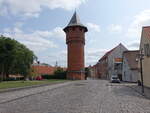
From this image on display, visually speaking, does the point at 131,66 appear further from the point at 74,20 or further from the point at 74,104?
the point at 74,104

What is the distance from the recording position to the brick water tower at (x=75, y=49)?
248 ft

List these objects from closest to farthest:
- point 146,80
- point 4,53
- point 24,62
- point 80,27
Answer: point 146,80, point 4,53, point 24,62, point 80,27

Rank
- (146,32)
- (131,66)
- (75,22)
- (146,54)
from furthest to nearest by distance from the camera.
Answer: (75,22) → (131,66) → (146,32) → (146,54)

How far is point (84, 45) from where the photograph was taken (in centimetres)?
8131

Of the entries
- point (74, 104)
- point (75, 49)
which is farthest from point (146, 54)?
point (75, 49)

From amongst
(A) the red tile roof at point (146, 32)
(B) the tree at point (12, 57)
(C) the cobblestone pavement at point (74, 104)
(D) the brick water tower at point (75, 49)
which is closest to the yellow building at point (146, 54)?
→ (A) the red tile roof at point (146, 32)

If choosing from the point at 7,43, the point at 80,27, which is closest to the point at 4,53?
the point at 7,43

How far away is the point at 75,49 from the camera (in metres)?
77.2

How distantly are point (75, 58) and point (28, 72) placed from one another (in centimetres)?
1799

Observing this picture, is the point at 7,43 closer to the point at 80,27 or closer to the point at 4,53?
the point at 4,53

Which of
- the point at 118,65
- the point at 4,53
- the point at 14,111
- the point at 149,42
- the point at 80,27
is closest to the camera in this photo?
the point at 14,111

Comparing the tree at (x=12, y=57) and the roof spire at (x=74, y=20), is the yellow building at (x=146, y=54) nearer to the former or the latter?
the tree at (x=12, y=57)

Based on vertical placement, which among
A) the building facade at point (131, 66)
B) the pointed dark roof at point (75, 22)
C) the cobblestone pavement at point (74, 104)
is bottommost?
the cobblestone pavement at point (74, 104)

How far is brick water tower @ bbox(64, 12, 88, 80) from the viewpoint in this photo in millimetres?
75688
